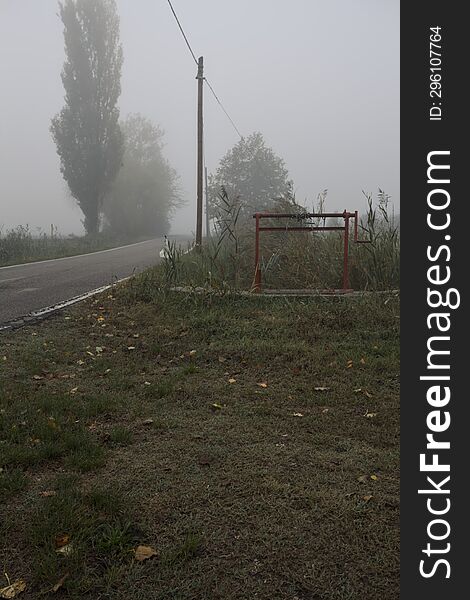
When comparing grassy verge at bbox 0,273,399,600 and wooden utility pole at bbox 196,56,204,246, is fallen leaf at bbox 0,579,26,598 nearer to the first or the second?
grassy verge at bbox 0,273,399,600

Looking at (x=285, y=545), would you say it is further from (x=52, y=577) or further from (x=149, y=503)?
(x=52, y=577)

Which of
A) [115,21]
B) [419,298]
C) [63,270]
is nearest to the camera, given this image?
[419,298]

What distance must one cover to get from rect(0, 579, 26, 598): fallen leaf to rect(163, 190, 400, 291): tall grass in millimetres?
5241

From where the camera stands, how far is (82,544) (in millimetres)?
2236

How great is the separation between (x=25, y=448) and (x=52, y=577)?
4.09 ft

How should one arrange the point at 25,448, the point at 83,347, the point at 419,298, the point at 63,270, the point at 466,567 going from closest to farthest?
the point at 466,567 → the point at 419,298 → the point at 25,448 → the point at 83,347 → the point at 63,270

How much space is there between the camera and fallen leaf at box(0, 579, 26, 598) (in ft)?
6.59

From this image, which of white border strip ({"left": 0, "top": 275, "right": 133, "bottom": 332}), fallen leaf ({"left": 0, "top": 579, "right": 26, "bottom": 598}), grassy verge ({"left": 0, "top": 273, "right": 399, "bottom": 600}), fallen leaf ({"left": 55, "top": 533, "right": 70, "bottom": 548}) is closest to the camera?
fallen leaf ({"left": 0, "top": 579, "right": 26, "bottom": 598})

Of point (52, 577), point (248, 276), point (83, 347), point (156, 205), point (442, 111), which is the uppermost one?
point (156, 205)

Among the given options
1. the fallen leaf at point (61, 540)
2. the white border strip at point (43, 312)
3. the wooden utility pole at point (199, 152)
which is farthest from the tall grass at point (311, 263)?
the wooden utility pole at point (199, 152)

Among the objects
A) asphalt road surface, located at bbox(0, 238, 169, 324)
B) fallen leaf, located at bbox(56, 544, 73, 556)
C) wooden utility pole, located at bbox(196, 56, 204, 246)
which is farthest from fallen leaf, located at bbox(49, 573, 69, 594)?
wooden utility pole, located at bbox(196, 56, 204, 246)

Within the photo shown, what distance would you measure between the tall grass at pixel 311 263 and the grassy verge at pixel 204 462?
188cm

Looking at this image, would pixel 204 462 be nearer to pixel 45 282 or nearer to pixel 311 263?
pixel 311 263

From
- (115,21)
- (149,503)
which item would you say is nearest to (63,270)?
(149,503)
